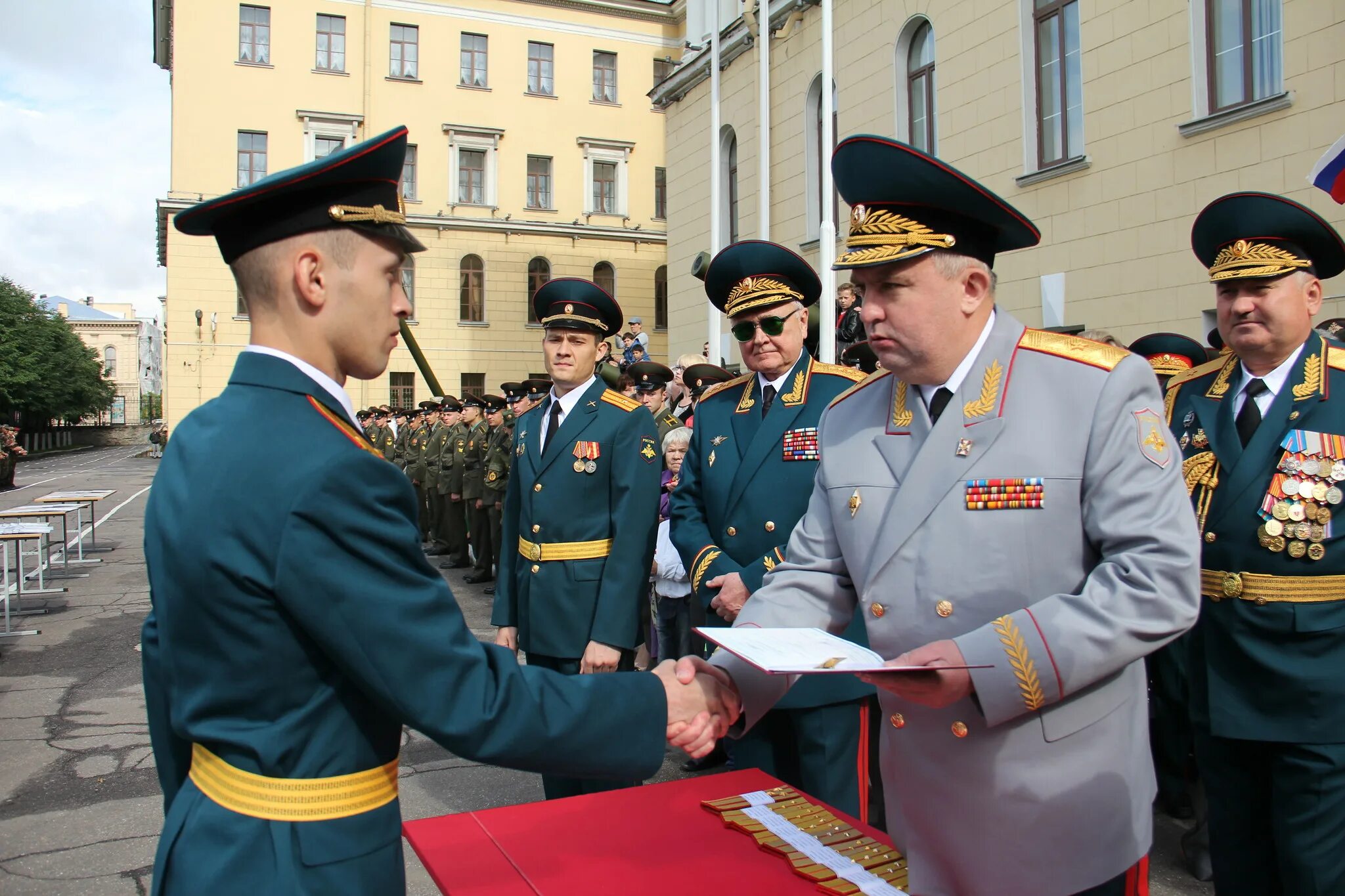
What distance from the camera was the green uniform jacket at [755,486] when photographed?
11.5ft

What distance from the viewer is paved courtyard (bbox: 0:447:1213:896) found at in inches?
159

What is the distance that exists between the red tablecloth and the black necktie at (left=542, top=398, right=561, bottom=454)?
197cm

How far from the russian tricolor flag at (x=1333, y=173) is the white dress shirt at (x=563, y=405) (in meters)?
2.78

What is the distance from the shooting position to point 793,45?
1762 cm

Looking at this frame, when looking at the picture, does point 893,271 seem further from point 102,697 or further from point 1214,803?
point 102,697

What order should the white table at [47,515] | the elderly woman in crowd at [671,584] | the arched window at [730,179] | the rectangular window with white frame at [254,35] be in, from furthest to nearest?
the rectangular window with white frame at [254,35] < the arched window at [730,179] < the white table at [47,515] < the elderly woman in crowd at [671,584]

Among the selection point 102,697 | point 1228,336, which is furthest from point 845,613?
point 102,697

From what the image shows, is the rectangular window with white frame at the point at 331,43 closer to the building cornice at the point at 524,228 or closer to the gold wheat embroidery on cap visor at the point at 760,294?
the building cornice at the point at 524,228

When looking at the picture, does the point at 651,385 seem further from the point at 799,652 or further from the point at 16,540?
the point at 799,652

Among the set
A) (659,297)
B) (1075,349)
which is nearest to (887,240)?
(1075,349)

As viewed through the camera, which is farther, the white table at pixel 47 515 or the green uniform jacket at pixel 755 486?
the white table at pixel 47 515

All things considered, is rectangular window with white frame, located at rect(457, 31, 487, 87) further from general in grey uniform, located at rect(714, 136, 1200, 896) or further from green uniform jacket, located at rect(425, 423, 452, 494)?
general in grey uniform, located at rect(714, 136, 1200, 896)

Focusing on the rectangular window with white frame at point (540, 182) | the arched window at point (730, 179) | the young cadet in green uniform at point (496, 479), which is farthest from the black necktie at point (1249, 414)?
the rectangular window with white frame at point (540, 182)

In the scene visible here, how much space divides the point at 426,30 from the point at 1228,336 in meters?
34.8
